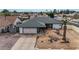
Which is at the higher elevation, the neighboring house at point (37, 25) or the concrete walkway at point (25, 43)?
the neighboring house at point (37, 25)

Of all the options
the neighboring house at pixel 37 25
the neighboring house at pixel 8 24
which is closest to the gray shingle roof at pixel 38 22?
the neighboring house at pixel 37 25

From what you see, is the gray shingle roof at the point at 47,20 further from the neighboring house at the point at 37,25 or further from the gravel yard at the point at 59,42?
the gravel yard at the point at 59,42

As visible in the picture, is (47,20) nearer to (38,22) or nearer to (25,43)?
(38,22)

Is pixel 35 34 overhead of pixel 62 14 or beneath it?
beneath
